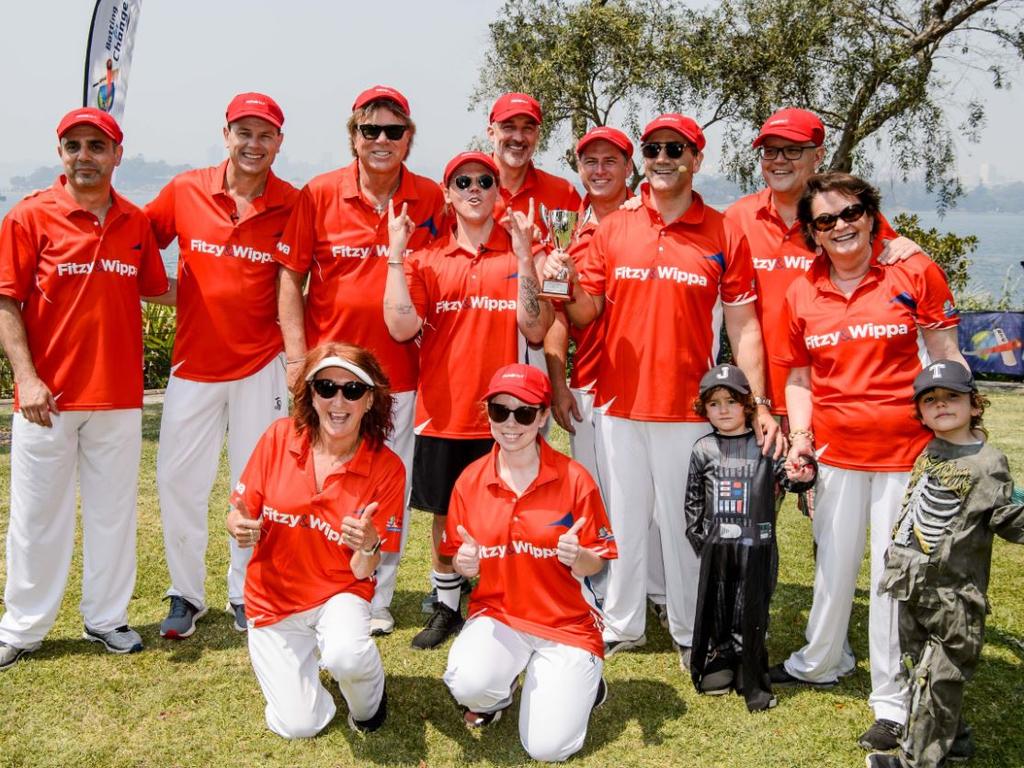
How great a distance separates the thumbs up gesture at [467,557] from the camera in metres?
4.27

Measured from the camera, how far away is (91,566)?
5.32 m

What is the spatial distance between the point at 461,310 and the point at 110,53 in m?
7.41

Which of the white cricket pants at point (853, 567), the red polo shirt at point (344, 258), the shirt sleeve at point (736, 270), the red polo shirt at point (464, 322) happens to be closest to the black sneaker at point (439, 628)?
the red polo shirt at point (464, 322)

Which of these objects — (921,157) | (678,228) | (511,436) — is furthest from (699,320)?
(921,157)

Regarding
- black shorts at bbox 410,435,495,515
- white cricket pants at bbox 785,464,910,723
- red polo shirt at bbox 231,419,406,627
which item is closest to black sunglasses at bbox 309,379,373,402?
red polo shirt at bbox 231,419,406,627

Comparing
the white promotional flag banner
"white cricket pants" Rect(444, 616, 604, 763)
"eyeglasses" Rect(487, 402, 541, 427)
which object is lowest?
"white cricket pants" Rect(444, 616, 604, 763)

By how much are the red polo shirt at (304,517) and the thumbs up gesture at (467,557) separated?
1.28 ft

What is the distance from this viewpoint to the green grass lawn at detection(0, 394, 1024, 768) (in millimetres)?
4262

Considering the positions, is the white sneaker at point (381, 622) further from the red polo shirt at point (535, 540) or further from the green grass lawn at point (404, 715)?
the red polo shirt at point (535, 540)

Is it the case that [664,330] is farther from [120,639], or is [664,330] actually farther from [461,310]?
[120,639]

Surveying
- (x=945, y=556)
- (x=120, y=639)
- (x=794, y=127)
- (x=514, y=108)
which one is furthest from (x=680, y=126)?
(x=120, y=639)

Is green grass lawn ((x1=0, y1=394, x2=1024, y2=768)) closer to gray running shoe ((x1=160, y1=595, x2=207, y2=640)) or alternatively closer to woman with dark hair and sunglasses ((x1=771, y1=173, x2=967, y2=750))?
gray running shoe ((x1=160, y1=595, x2=207, y2=640))

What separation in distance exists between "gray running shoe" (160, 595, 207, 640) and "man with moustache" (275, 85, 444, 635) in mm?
1637

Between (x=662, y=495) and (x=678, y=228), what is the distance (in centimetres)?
146
